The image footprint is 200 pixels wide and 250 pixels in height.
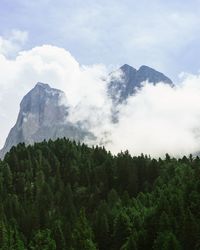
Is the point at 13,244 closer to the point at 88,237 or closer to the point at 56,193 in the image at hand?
the point at 88,237

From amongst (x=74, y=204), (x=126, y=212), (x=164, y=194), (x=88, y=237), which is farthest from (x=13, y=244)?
(x=74, y=204)

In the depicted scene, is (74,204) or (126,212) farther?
(74,204)

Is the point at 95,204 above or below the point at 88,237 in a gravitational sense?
above

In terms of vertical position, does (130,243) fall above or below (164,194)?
below

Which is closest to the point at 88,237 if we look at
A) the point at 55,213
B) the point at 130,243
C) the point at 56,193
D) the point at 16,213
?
the point at 130,243

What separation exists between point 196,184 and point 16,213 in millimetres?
67840

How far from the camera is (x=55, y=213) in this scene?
6900 inches

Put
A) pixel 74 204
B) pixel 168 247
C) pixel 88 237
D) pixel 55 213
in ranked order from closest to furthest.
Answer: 1. pixel 168 247
2. pixel 88 237
3. pixel 55 213
4. pixel 74 204

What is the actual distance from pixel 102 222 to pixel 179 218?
82.2 ft

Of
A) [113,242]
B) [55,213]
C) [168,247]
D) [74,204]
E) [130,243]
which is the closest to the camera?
[168,247]

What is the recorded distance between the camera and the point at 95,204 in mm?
198250

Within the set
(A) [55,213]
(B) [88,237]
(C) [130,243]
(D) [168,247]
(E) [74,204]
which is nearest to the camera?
(D) [168,247]

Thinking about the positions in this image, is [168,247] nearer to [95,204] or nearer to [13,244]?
[13,244]

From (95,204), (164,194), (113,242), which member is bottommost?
(113,242)
